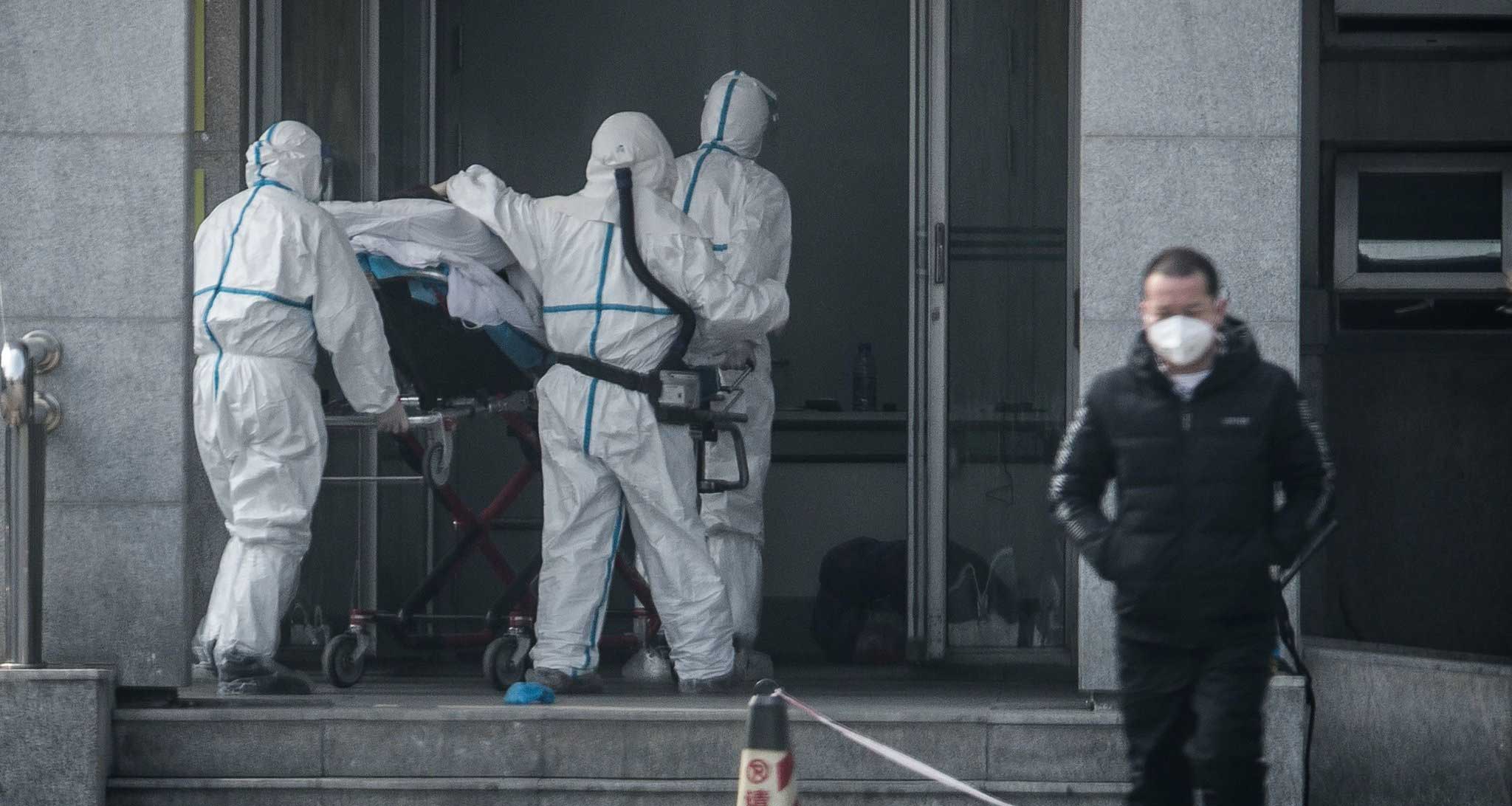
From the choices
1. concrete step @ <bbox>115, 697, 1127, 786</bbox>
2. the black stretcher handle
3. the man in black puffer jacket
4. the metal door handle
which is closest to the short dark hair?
the man in black puffer jacket

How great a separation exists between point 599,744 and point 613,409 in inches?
50.4

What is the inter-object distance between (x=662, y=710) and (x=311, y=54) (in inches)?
144

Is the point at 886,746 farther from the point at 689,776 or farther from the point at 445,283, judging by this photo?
the point at 445,283

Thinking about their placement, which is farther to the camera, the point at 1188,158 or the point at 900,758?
the point at 1188,158

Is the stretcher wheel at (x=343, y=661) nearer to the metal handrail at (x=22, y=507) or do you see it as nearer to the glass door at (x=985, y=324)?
the metal handrail at (x=22, y=507)

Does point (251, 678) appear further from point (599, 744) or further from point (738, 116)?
point (738, 116)

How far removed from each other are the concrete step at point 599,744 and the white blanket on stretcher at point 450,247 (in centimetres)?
154

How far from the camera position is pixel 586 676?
7.25m

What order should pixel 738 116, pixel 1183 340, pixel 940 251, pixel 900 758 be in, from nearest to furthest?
pixel 1183 340, pixel 900 758, pixel 738 116, pixel 940 251

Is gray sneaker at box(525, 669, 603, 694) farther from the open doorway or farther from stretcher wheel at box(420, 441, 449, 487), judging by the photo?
the open doorway

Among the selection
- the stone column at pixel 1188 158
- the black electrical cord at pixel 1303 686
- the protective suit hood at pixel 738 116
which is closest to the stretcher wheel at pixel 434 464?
the protective suit hood at pixel 738 116

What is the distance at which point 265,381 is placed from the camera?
6.80 meters

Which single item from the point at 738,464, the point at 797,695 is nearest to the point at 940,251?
the point at 738,464

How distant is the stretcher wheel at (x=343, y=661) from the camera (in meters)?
7.48
